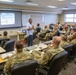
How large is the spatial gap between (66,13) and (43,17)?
2.82 metres

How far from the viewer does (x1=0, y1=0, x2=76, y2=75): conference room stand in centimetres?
197

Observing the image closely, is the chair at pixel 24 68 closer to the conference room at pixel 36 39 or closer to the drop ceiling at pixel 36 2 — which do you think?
the conference room at pixel 36 39

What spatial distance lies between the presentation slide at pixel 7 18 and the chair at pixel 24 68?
19.0 feet

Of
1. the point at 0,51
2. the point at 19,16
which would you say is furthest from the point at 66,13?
the point at 0,51

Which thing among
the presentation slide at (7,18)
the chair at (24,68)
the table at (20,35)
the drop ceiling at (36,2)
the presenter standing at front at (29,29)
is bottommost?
the table at (20,35)

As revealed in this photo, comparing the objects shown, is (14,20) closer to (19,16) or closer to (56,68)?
(19,16)

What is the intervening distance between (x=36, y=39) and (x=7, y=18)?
232 centimetres

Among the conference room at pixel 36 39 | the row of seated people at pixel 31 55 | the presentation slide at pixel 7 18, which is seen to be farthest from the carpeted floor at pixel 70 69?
the presentation slide at pixel 7 18

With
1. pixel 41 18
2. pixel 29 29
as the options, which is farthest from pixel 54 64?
pixel 41 18

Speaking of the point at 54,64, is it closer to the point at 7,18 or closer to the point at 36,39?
the point at 36,39

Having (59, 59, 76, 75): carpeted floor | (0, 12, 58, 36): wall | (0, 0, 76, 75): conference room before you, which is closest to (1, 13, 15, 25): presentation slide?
(0, 0, 76, 75): conference room

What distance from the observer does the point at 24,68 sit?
169 cm

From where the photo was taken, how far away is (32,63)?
1.75 metres

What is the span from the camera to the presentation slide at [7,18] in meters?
7.02
